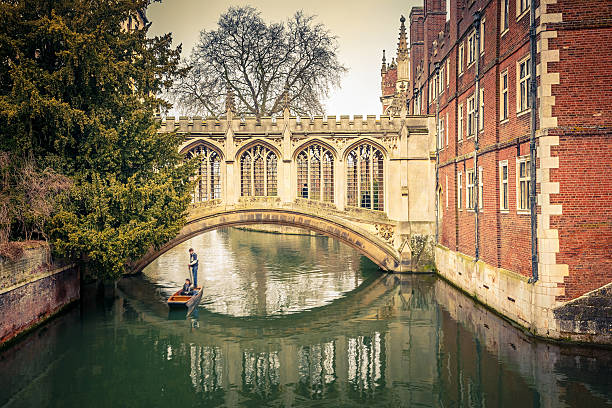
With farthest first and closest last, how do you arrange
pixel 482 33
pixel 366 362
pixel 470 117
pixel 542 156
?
pixel 470 117 → pixel 482 33 → pixel 542 156 → pixel 366 362

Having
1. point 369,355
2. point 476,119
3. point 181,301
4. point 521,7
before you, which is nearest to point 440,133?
point 476,119

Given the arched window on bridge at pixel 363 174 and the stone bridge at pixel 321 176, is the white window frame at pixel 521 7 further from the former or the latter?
the arched window on bridge at pixel 363 174

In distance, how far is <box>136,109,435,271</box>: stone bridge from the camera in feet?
73.2

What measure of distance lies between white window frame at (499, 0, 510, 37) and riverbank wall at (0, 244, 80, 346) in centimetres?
1461

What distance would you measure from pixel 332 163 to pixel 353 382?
1402 cm

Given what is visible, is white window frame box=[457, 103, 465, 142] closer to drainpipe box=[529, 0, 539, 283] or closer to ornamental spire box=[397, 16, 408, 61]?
drainpipe box=[529, 0, 539, 283]

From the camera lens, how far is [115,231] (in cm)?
1470

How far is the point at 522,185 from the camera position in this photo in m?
13.2

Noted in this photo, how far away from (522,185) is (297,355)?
7.47 metres

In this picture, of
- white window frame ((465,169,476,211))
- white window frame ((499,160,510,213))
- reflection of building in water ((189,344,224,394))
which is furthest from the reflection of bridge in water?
white window frame ((465,169,476,211))

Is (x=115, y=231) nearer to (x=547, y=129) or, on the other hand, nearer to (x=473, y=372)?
(x=473, y=372)

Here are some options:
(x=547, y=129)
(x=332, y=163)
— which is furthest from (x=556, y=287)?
(x=332, y=163)

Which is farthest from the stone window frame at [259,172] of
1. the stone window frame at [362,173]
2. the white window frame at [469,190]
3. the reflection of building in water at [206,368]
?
the reflection of building in water at [206,368]

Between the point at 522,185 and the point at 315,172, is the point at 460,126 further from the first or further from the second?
the point at 315,172
